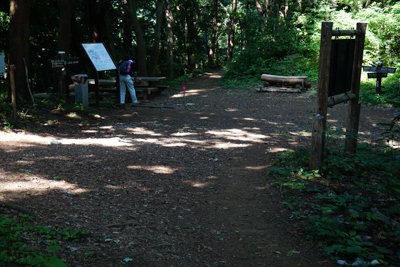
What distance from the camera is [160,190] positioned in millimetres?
5609

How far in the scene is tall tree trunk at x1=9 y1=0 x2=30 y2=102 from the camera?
9836mm

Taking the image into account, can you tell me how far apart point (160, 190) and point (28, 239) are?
8.12 feet

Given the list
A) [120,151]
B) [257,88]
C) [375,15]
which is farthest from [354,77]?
[375,15]

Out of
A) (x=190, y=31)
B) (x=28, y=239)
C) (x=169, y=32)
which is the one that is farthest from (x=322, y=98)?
(x=190, y=31)

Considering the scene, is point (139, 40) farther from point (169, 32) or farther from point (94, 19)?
point (169, 32)

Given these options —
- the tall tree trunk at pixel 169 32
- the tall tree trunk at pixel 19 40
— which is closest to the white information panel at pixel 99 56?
the tall tree trunk at pixel 19 40

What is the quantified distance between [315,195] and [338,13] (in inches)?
734

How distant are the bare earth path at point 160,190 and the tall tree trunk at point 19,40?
5.04 ft

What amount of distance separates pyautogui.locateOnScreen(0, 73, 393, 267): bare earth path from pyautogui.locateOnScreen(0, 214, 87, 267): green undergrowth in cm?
15

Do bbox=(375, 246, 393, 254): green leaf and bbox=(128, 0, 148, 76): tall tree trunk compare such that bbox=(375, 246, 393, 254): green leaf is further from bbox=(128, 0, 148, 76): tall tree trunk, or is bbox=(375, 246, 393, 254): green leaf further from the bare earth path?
bbox=(128, 0, 148, 76): tall tree trunk

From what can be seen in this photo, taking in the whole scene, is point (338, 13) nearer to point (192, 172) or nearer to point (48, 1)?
point (48, 1)

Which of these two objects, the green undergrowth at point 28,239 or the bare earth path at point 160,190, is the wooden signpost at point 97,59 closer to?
the bare earth path at point 160,190

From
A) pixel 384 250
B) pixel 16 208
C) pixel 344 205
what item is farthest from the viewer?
pixel 344 205

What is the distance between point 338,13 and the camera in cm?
2081
